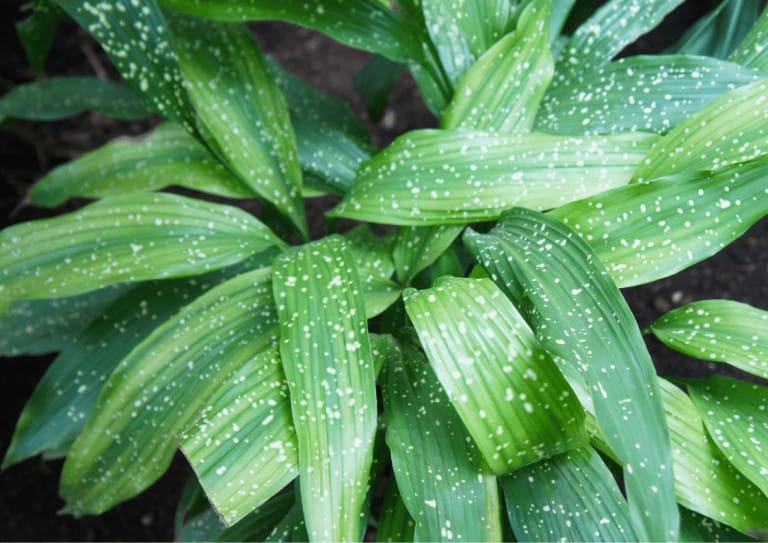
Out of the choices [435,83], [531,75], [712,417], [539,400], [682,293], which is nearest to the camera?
[539,400]

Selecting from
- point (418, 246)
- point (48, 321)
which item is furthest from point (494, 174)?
point (48, 321)

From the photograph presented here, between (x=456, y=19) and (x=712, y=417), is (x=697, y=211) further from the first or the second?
(x=456, y=19)

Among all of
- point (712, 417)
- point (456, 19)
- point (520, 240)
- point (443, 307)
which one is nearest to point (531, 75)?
point (456, 19)

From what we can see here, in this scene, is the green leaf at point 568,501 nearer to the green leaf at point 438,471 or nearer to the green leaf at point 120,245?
the green leaf at point 438,471

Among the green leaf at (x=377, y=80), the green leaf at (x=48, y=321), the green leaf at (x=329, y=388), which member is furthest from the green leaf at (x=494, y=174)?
the green leaf at (x=48, y=321)

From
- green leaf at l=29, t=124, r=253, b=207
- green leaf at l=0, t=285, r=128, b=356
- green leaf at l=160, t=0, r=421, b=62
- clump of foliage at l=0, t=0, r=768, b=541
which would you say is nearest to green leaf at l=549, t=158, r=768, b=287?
clump of foliage at l=0, t=0, r=768, b=541
